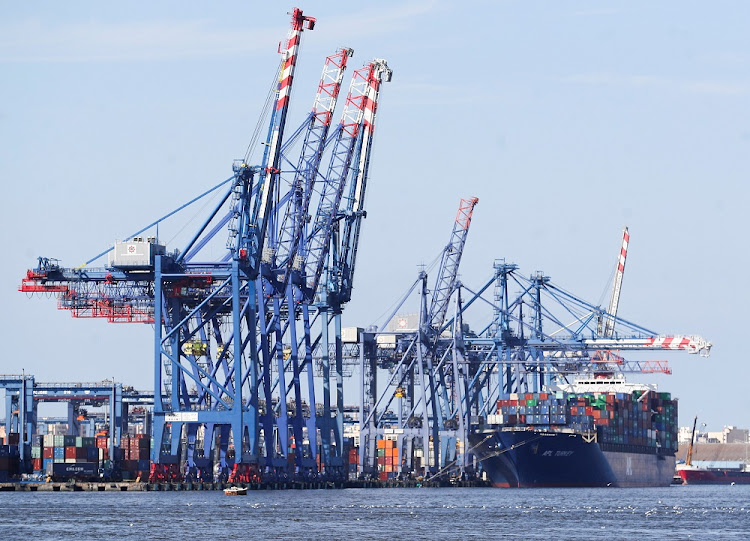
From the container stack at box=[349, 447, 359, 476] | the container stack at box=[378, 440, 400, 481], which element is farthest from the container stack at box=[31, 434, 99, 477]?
the container stack at box=[378, 440, 400, 481]

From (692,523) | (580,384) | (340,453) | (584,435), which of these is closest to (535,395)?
(584,435)

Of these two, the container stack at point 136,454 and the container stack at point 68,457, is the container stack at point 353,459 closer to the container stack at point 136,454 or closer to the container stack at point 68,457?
the container stack at point 136,454

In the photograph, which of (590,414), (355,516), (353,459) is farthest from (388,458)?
(355,516)

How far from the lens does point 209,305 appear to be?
104750 millimetres

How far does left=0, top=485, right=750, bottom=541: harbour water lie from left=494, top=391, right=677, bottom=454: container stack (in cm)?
2126

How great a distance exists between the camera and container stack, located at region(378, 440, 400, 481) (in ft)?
458

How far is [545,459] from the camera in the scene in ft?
421

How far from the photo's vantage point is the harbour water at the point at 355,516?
6862 cm

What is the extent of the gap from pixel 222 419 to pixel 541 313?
171ft

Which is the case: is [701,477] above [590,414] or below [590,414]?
below

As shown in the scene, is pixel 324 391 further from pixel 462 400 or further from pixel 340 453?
pixel 462 400

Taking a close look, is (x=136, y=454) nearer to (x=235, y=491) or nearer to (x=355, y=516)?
(x=235, y=491)

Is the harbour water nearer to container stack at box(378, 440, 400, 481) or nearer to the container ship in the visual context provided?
the container ship

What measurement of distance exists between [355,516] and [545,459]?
5075cm
